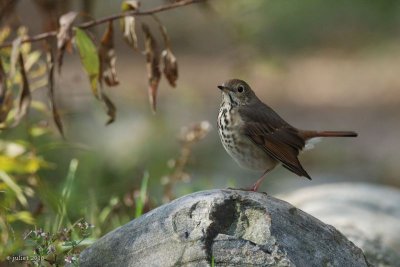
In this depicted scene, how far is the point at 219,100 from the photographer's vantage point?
13.4 metres

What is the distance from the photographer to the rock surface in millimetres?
5270

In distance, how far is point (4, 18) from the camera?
605 cm

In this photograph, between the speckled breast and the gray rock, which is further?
the speckled breast

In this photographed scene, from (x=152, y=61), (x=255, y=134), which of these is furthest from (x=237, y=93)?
(x=152, y=61)

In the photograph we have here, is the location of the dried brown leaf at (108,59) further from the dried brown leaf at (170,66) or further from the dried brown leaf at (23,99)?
the dried brown leaf at (23,99)

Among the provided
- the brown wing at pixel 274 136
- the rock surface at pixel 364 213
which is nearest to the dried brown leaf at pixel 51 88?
the brown wing at pixel 274 136

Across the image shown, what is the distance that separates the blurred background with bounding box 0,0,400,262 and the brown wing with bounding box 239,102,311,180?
839 mm

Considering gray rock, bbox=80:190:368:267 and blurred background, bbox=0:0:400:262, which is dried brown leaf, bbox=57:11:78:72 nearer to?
blurred background, bbox=0:0:400:262

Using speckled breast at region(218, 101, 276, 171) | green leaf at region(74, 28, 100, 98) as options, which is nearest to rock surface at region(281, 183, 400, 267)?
speckled breast at region(218, 101, 276, 171)

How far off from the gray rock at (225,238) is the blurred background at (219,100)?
1.49m

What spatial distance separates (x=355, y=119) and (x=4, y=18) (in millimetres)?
7989

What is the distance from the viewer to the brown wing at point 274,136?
16.0ft

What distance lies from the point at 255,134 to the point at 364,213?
1525mm

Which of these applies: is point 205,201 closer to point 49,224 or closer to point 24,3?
point 49,224
